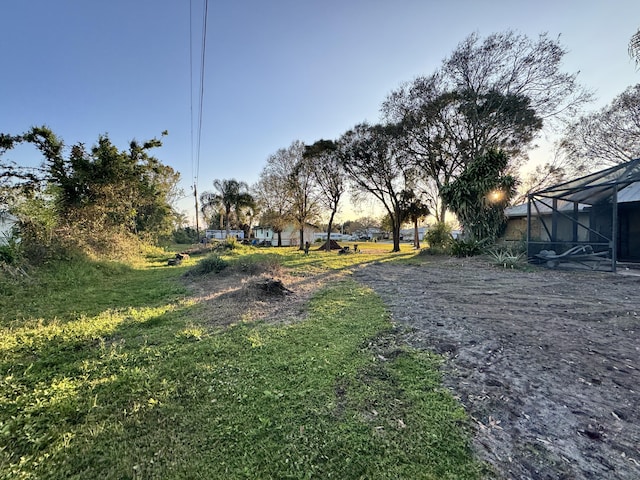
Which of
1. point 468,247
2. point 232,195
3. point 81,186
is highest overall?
point 232,195

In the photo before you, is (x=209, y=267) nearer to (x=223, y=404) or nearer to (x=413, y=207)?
(x=223, y=404)

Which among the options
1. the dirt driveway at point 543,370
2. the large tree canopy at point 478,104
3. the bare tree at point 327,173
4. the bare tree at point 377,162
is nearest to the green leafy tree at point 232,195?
the bare tree at point 327,173

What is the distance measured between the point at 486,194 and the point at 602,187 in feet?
14.9

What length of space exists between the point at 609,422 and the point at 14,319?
7111 millimetres

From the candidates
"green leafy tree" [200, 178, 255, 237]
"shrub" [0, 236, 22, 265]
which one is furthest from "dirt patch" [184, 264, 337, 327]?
"green leafy tree" [200, 178, 255, 237]

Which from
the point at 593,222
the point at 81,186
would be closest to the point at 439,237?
the point at 593,222

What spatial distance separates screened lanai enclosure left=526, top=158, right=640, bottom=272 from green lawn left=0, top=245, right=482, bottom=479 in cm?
864

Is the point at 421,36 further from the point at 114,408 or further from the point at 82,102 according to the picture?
the point at 82,102

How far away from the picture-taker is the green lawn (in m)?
1.49

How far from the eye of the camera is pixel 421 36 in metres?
7.84

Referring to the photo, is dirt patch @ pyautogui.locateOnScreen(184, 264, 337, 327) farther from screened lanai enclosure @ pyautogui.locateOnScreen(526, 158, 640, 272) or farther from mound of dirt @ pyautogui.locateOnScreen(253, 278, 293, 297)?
screened lanai enclosure @ pyautogui.locateOnScreen(526, 158, 640, 272)

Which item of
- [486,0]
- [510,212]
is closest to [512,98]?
[510,212]

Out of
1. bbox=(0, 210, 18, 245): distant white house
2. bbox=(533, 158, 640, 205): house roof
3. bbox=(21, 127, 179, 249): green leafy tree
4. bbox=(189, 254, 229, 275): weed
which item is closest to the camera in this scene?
bbox=(0, 210, 18, 245): distant white house

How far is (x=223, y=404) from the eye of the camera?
2023mm
